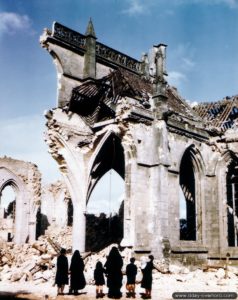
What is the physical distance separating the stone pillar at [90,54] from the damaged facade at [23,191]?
11.3 m

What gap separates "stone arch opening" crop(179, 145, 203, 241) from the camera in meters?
18.5

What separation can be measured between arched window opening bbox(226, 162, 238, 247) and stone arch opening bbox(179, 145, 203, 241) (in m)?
1.57

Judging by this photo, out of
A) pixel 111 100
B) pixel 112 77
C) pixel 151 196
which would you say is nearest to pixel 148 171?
pixel 151 196

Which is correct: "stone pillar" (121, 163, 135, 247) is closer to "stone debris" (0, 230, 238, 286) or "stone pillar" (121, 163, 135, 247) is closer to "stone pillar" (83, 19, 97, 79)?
"stone debris" (0, 230, 238, 286)

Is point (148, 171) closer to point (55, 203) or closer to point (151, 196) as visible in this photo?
point (151, 196)

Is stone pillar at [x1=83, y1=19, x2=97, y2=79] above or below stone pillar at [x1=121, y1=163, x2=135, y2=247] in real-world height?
above

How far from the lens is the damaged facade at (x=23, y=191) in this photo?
94.5ft

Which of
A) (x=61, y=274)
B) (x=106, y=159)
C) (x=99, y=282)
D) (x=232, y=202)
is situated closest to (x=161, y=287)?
(x=99, y=282)

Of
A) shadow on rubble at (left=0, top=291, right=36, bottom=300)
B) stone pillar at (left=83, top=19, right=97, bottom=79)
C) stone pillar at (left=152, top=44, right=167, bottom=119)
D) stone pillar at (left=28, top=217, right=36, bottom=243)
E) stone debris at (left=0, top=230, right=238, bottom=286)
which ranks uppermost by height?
stone pillar at (left=83, top=19, right=97, bottom=79)

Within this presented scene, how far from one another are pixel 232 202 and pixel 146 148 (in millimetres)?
5981

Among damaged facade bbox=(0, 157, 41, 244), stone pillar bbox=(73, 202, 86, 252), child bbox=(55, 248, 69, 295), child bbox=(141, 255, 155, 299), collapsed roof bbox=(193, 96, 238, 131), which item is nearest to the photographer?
child bbox=(141, 255, 155, 299)

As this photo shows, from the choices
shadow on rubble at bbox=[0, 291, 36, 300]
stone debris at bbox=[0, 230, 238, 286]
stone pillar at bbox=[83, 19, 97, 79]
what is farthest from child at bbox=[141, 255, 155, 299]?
stone pillar at bbox=[83, 19, 97, 79]

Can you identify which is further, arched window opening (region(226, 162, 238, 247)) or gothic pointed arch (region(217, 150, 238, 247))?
arched window opening (region(226, 162, 238, 247))

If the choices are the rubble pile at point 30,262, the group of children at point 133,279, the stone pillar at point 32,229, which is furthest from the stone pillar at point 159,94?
the stone pillar at point 32,229
